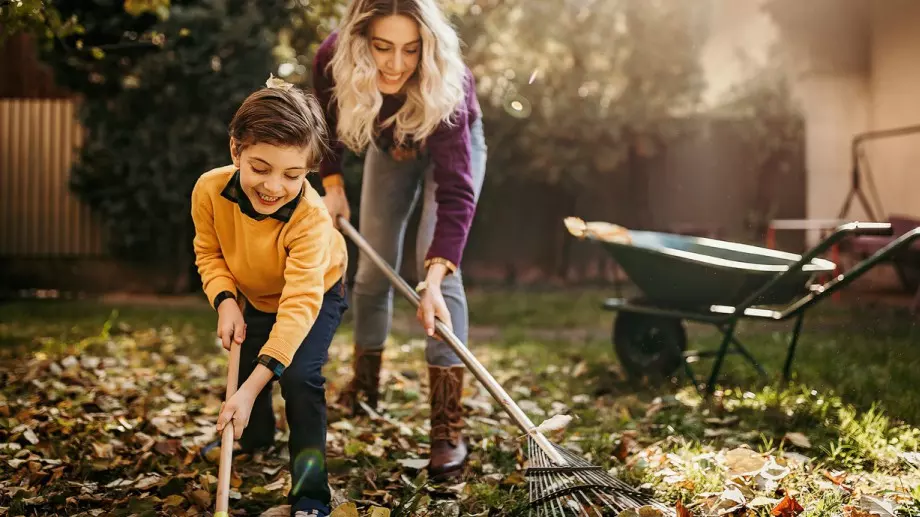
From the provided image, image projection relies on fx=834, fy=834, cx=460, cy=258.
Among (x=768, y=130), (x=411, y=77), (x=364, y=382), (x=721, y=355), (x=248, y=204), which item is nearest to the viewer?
(x=248, y=204)

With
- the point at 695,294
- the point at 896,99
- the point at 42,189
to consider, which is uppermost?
the point at 896,99

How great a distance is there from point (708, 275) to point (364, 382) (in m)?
1.50

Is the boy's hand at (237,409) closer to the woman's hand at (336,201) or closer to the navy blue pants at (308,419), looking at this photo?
the navy blue pants at (308,419)

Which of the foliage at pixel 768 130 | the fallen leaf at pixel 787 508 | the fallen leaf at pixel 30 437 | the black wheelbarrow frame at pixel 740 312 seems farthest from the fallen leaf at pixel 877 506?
the foliage at pixel 768 130

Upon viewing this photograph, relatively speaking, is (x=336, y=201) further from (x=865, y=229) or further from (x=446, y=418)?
(x=865, y=229)

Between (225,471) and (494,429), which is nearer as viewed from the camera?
(225,471)

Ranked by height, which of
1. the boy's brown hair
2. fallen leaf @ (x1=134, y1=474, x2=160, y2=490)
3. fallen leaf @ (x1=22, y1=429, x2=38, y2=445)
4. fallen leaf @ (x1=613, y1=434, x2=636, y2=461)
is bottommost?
fallen leaf @ (x1=134, y1=474, x2=160, y2=490)

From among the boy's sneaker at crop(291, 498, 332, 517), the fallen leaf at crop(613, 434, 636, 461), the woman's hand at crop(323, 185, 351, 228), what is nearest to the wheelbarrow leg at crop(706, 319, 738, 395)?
the fallen leaf at crop(613, 434, 636, 461)

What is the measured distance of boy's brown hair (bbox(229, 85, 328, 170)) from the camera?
6.86 ft

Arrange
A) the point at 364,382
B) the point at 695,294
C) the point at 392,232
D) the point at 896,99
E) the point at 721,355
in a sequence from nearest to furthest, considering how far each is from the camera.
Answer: the point at 392,232 < the point at 364,382 < the point at 721,355 < the point at 695,294 < the point at 896,99

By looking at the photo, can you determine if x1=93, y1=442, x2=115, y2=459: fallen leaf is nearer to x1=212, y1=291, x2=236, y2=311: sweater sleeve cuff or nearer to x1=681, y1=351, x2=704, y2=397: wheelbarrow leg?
x1=212, y1=291, x2=236, y2=311: sweater sleeve cuff

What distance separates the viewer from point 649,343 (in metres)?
3.89

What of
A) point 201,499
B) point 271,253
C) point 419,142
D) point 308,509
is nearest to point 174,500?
point 201,499

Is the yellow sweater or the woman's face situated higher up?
the woman's face
